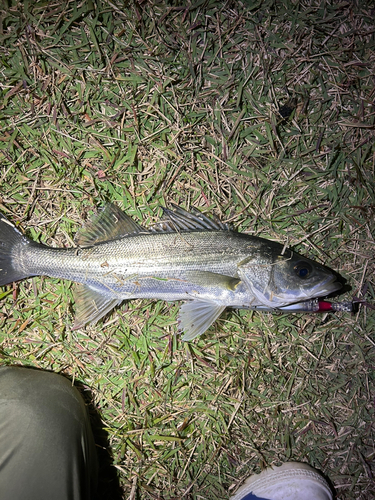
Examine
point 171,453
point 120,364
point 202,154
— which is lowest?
point 171,453

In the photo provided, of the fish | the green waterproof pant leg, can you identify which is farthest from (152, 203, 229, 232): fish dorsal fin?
the green waterproof pant leg

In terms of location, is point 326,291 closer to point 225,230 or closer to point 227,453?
point 225,230

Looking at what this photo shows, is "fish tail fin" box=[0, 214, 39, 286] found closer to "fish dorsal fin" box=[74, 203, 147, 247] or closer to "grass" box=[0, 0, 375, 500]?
"grass" box=[0, 0, 375, 500]

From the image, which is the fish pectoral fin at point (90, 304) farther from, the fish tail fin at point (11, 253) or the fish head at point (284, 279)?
the fish head at point (284, 279)

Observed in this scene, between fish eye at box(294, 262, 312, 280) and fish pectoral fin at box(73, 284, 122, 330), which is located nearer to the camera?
fish eye at box(294, 262, 312, 280)

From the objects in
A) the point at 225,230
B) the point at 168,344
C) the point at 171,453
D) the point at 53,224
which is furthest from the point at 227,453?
the point at 53,224

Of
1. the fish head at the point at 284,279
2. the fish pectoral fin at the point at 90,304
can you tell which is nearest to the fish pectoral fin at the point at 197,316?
the fish head at the point at 284,279

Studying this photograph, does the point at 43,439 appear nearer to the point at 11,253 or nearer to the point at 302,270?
the point at 11,253
